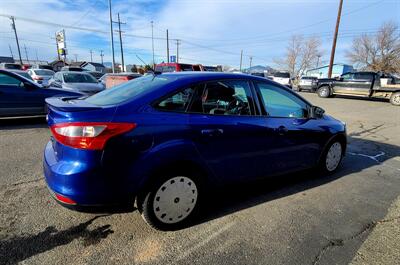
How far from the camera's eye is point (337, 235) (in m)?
2.84

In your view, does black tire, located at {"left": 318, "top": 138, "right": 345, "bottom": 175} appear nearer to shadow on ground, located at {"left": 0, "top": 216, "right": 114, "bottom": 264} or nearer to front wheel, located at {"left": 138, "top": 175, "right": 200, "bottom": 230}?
front wheel, located at {"left": 138, "top": 175, "right": 200, "bottom": 230}

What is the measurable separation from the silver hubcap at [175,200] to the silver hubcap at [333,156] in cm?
264

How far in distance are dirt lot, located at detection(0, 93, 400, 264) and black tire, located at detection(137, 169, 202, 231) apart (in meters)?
0.10

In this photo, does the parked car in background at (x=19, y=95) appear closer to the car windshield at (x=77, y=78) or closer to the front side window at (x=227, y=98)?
the car windshield at (x=77, y=78)

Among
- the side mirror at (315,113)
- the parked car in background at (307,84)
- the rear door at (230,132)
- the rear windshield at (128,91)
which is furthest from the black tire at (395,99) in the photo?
the rear windshield at (128,91)

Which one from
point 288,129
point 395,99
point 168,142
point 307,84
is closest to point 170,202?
point 168,142

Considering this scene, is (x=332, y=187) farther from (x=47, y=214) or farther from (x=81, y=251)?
(x=47, y=214)

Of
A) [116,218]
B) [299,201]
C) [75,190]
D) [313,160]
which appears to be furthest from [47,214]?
[313,160]

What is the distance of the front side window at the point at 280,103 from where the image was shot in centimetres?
347

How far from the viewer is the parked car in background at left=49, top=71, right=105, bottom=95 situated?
10.5 meters

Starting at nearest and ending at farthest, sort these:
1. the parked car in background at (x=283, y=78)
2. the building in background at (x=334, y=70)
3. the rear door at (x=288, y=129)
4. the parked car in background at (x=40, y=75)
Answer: the rear door at (x=288, y=129) → the parked car in background at (x=40, y=75) → the parked car in background at (x=283, y=78) → the building in background at (x=334, y=70)

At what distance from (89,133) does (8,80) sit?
21.8 feet

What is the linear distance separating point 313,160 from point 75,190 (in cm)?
331

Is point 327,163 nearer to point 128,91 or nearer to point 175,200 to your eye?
point 175,200
